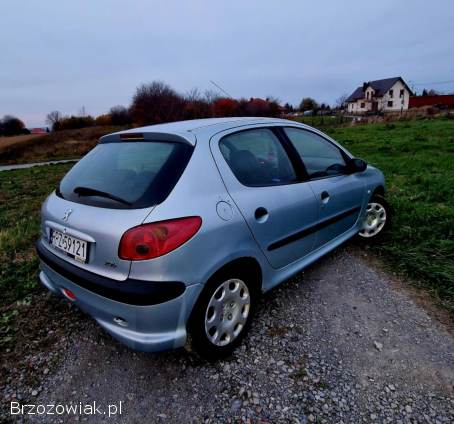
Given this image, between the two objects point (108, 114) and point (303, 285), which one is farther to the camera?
point (108, 114)

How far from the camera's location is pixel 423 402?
1.82 metres

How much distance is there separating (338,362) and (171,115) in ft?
121

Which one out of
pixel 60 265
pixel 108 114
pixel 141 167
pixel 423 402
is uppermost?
pixel 108 114

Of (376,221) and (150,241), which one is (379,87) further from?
(150,241)

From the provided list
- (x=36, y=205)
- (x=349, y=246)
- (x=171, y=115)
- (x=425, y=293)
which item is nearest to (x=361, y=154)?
(x=349, y=246)

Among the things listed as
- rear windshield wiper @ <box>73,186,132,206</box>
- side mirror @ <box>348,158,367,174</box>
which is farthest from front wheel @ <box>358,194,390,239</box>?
rear windshield wiper @ <box>73,186,132,206</box>

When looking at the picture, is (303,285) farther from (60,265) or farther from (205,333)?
(60,265)

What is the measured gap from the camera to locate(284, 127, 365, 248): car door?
2793 millimetres

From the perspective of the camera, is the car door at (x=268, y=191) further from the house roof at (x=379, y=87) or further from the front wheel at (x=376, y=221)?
the house roof at (x=379, y=87)

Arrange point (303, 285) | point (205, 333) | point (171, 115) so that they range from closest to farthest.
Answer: point (205, 333) < point (303, 285) < point (171, 115)

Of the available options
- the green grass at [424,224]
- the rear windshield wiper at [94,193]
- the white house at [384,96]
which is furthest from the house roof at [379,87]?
the rear windshield wiper at [94,193]

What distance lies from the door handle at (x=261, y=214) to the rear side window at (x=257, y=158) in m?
0.20

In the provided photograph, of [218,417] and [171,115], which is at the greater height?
[171,115]

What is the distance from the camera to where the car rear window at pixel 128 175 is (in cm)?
181
